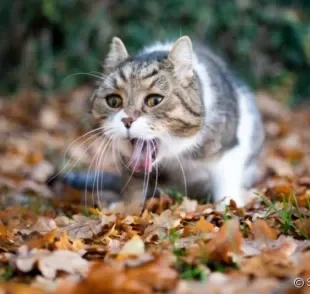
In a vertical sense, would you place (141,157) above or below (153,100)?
below

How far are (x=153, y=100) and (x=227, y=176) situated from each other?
828 mm

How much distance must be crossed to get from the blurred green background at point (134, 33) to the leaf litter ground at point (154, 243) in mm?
3131

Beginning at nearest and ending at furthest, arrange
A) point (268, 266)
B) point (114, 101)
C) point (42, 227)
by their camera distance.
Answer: point (268, 266), point (42, 227), point (114, 101)

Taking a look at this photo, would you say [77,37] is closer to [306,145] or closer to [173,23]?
[173,23]

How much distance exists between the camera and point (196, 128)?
3.95m

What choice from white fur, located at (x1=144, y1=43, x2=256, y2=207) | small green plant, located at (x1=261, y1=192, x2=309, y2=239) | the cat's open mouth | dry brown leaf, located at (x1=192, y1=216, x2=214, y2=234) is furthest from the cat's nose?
small green plant, located at (x1=261, y1=192, x2=309, y2=239)

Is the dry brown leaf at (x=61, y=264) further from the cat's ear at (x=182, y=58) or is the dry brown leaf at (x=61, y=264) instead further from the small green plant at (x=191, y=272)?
the cat's ear at (x=182, y=58)

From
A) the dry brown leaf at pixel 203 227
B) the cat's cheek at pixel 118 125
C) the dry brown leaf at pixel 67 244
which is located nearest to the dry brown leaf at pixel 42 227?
the dry brown leaf at pixel 67 244

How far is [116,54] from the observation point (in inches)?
163

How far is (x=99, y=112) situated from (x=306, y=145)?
10.5 feet

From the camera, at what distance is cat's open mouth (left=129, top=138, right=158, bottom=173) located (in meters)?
3.81

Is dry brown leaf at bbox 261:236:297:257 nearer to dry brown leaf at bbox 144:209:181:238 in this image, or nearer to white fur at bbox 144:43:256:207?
dry brown leaf at bbox 144:209:181:238

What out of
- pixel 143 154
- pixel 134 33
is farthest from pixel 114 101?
pixel 134 33

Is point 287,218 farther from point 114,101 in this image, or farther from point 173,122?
point 114,101
